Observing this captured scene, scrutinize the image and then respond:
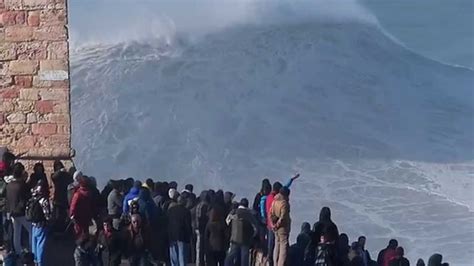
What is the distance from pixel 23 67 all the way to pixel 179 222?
10.6ft

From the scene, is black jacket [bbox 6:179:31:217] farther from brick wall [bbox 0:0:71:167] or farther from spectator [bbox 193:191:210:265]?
brick wall [bbox 0:0:71:167]

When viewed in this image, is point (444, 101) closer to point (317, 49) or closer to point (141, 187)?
point (317, 49)

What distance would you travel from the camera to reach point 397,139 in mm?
27125

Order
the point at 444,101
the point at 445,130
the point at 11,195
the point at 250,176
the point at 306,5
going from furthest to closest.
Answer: the point at 306,5 < the point at 444,101 < the point at 445,130 < the point at 250,176 < the point at 11,195

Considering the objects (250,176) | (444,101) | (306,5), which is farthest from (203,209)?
(306,5)

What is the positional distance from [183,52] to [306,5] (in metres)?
10.2

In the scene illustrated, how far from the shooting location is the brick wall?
1415 cm

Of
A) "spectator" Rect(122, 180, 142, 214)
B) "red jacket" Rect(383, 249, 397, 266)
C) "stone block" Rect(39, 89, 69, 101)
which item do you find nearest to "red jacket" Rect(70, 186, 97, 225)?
"spectator" Rect(122, 180, 142, 214)

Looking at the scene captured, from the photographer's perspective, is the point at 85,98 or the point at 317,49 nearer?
the point at 85,98

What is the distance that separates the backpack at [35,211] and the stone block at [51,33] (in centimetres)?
266

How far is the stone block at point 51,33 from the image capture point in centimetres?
1416

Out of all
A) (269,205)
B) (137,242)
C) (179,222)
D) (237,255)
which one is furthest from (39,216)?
(269,205)

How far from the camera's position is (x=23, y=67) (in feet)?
46.5

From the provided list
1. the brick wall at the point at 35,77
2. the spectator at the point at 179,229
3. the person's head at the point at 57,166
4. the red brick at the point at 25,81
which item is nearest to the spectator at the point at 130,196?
the spectator at the point at 179,229
